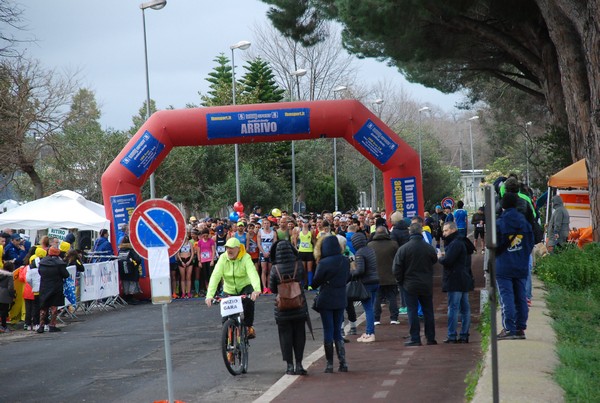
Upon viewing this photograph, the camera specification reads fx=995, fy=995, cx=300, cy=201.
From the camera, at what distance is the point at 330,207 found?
211 ft

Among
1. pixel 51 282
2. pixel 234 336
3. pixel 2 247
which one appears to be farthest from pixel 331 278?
pixel 2 247

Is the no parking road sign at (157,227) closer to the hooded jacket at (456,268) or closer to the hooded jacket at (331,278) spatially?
the hooded jacket at (331,278)

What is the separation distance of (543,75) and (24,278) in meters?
18.2

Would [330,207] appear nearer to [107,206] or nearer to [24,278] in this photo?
[107,206]

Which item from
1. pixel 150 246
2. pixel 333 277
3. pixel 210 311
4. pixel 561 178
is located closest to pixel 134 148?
pixel 210 311

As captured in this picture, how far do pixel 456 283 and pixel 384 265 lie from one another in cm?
255

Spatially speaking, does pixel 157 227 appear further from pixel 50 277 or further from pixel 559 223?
pixel 559 223

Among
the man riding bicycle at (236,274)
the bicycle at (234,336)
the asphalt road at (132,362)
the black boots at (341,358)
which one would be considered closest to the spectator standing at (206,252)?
the asphalt road at (132,362)

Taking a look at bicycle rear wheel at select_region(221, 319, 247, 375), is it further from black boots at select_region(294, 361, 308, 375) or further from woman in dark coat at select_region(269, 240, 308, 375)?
black boots at select_region(294, 361, 308, 375)

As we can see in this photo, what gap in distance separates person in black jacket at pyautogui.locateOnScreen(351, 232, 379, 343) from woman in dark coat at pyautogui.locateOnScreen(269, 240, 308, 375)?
3044mm

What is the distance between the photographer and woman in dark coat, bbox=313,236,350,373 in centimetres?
1210

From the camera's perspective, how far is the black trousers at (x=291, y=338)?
11.9 metres

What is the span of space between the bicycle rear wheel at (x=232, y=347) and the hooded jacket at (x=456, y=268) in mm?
3326

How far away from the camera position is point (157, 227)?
10055mm
